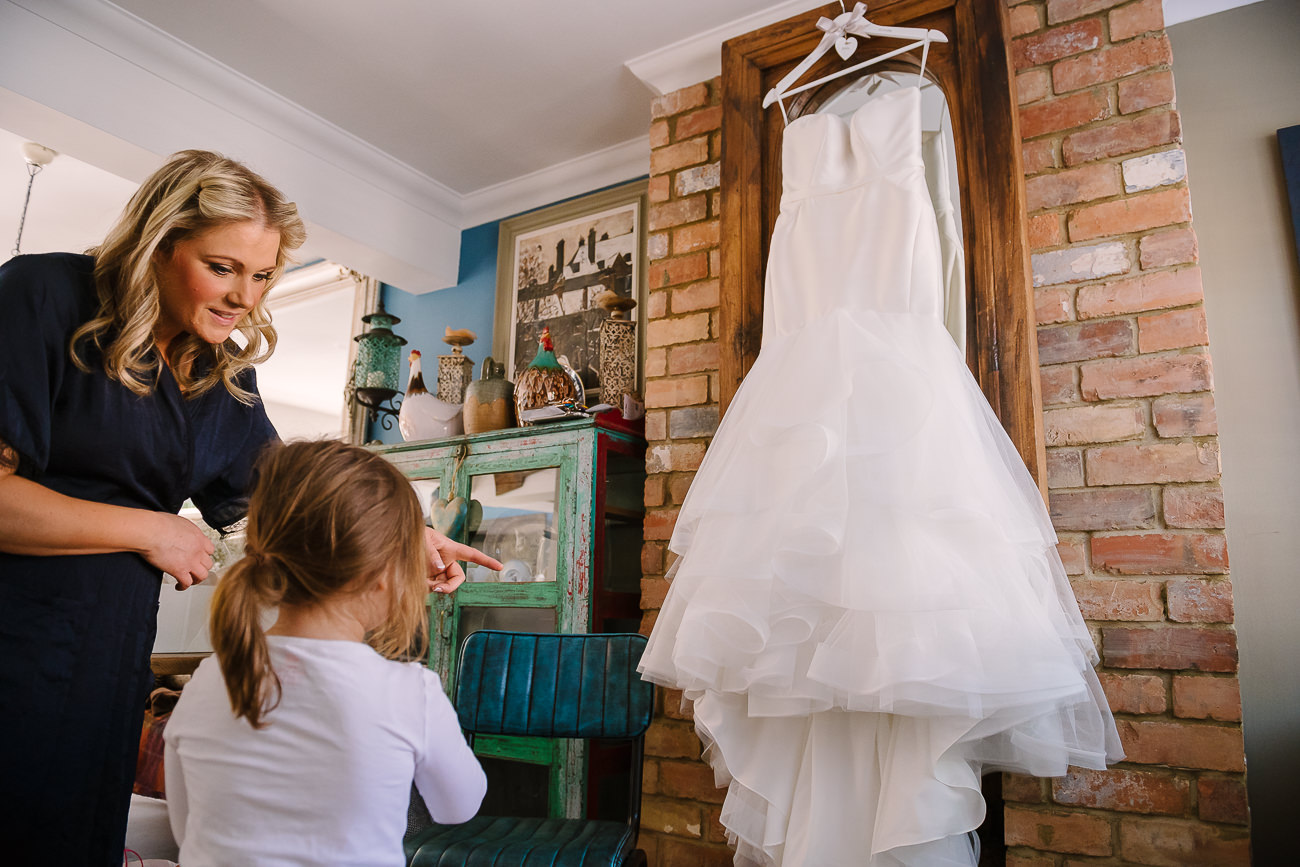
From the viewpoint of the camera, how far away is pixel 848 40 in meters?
1.97

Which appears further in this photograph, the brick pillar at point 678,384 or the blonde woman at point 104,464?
the brick pillar at point 678,384

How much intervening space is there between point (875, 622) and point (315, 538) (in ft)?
2.69

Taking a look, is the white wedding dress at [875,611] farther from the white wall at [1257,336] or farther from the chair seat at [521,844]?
the white wall at [1257,336]

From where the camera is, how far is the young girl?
788mm

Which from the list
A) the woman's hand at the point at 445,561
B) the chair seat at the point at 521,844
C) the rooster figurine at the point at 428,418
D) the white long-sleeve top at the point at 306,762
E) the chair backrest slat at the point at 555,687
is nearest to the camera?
the white long-sleeve top at the point at 306,762

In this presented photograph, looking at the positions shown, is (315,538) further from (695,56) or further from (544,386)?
(695,56)

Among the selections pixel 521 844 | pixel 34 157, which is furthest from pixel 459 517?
pixel 34 157

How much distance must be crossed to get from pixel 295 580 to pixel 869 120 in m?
1.49

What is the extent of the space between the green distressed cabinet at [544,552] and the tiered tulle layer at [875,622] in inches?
32.8

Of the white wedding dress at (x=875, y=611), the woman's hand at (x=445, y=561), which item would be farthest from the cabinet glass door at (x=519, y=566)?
the woman's hand at (x=445, y=561)

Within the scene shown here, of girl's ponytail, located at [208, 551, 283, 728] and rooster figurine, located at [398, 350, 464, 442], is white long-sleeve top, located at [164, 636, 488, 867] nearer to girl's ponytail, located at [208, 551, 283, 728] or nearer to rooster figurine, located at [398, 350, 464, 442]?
girl's ponytail, located at [208, 551, 283, 728]

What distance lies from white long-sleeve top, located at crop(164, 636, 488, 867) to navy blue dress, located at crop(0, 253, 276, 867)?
0.67 ft

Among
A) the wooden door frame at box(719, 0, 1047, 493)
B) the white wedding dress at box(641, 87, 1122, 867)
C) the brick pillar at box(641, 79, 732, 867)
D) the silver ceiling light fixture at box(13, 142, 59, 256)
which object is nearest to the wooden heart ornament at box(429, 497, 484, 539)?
the brick pillar at box(641, 79, 732, 867)

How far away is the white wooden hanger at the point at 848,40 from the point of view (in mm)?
1880
